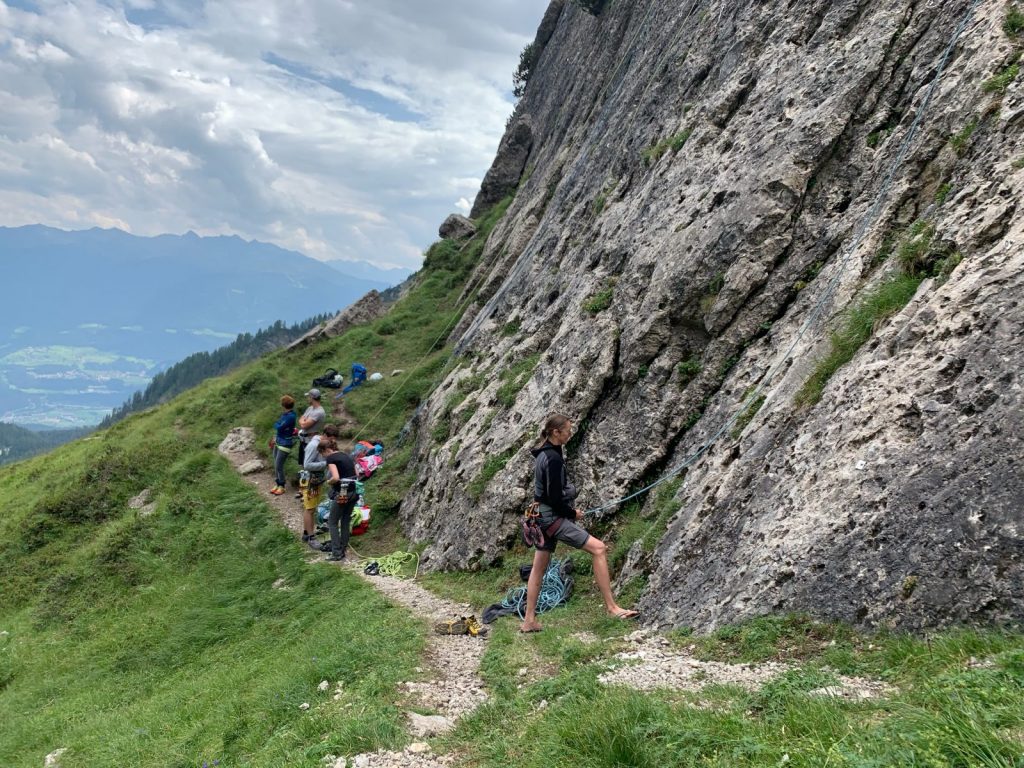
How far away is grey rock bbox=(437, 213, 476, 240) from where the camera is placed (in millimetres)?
43344

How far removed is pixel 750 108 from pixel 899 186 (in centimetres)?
548

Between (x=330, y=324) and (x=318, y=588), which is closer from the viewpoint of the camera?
(x=318, y=588)

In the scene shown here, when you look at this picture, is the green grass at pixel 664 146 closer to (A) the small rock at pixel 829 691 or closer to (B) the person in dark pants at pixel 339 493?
(B) the person in dark pants at pixel 339 493

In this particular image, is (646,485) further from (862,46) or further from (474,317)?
(474,317)

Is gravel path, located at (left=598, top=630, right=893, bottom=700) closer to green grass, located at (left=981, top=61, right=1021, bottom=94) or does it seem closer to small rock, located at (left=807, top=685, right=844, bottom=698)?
small rock, located at (left=807, top=685, right=844, bottom=698)

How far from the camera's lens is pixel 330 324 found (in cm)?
3619

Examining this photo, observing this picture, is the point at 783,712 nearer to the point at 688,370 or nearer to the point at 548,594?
the point at 548,594

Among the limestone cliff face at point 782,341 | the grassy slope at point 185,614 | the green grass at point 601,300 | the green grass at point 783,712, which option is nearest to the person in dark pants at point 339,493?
the grassy slope at point 185,614

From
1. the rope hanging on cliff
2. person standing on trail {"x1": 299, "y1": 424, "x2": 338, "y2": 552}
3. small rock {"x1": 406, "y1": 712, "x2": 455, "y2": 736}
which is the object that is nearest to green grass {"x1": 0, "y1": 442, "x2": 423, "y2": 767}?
small rock {"x1": 406, "y1": 712, "x2": 455, "y2": 736}

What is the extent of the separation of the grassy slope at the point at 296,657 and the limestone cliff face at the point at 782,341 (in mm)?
778

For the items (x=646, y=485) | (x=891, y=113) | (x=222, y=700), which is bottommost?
(x=222, y=700)

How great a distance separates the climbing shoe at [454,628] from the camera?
380 inches

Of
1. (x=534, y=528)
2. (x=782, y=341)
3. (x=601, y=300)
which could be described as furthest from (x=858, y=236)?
(x=534, y=528)

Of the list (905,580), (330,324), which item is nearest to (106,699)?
(905,580)
